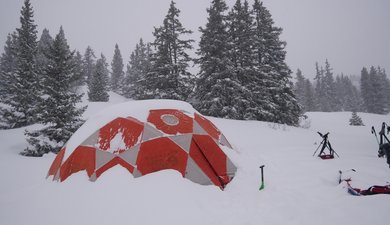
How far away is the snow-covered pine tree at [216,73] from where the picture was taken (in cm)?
1722

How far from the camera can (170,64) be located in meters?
19.8

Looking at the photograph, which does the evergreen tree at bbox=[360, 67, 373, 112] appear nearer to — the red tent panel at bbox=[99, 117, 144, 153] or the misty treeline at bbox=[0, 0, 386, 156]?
the misty treeline at bbox=[0, 0, 386, 156]

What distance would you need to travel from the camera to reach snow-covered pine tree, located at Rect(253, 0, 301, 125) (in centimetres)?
1917

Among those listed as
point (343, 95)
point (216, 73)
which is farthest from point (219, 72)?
point (343, 95)

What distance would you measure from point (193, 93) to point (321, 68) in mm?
64536

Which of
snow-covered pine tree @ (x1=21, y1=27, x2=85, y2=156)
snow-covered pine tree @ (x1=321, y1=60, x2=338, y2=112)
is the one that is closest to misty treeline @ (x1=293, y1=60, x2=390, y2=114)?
snow-covered pine tree @ (x1=321, y1=60, x2=338, y2=112)

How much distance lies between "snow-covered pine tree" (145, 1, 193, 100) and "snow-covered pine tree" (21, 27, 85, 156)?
782 cm

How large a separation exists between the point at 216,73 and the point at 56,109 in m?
11.1

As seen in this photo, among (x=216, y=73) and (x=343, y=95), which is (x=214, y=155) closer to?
(x=216, y=73)

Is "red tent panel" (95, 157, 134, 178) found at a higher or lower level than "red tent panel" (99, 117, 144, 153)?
lower

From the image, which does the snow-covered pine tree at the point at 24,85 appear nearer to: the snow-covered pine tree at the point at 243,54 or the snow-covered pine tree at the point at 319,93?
the snow-covered pine tree at the point at 243,54

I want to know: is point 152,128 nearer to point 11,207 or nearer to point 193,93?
point 11,207

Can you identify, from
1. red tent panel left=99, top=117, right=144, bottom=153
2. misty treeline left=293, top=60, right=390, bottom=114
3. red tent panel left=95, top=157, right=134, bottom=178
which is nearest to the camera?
red tent panel left=95, top=157, right=134, bottom=178

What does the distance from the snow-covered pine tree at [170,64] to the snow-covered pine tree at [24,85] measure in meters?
9.84
